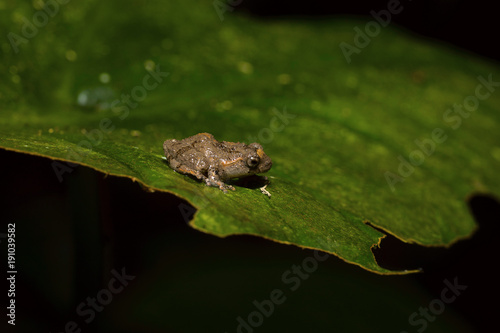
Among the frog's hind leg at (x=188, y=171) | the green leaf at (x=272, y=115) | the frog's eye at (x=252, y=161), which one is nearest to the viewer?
the green leaf at (x=272, y=115)

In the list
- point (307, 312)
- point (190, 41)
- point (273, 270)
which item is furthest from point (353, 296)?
point (190, 41)

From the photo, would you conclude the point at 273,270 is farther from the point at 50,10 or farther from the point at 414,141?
the point at 50,10

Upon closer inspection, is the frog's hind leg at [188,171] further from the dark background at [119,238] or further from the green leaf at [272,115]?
the dark background at [119,238]

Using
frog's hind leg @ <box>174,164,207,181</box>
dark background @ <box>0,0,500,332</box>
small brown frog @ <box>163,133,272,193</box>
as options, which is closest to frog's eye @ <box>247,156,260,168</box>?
small brown frog @ <box>163,133,272,193</box>

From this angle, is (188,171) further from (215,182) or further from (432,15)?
(432,15)

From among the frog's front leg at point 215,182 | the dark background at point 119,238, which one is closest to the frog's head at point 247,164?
the frog's front leg at point 215,182

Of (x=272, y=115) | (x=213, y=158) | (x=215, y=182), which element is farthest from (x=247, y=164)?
(x=272, y=115)

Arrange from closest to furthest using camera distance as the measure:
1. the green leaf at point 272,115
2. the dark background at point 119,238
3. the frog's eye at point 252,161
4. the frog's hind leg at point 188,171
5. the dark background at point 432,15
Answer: the green leaf at point 272,115
the frog's hind leg at point 188,171
the frog's eye at point 252,161
the dark background at point 119,238
the dark background at point 432,15
